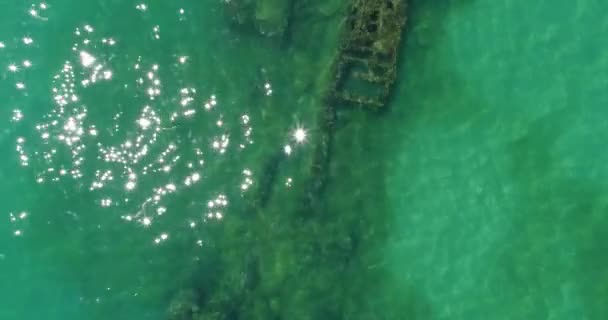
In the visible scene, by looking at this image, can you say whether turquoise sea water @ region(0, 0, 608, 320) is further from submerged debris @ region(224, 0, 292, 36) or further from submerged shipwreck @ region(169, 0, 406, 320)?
submerged debris @ region(224, 0, 292, 36)

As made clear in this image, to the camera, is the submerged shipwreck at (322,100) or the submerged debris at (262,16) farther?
the submerged debris at (262,16)

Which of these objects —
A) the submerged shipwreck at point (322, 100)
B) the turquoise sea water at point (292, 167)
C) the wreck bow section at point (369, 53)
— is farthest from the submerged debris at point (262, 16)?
the wreck bow section at point (369, 53)

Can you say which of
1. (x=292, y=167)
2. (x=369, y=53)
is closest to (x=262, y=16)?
(x=369, y=53)

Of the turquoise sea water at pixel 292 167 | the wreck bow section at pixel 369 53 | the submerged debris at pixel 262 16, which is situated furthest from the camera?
the submerged debris at pixel 262 16

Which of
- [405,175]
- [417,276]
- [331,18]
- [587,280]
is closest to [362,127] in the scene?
[405,175]

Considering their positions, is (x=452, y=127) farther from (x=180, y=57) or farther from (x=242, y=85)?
(x=180, y=57)

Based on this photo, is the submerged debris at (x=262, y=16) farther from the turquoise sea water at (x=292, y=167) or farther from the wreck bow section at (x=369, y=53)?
the wreck bow section at (x=369, y=53)
